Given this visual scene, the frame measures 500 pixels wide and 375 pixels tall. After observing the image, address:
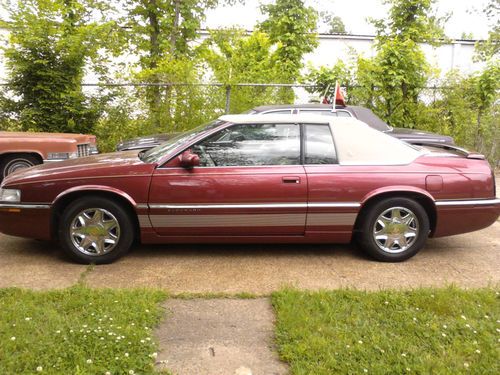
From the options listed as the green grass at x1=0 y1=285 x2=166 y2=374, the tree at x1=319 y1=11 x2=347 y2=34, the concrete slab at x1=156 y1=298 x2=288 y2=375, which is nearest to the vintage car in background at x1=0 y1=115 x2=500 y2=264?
the green grass at x1=0 y1=285 x2=166 y2=374

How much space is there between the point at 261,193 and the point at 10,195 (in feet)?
8.12

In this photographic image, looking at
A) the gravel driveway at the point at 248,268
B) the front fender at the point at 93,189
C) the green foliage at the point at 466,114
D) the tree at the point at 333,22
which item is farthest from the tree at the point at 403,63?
the tree at the point at 333,22

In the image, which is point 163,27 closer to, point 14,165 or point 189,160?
point 14,165

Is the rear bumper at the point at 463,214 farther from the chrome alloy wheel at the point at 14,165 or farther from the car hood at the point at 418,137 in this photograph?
the chrome alloy wheel at the point at 14,165

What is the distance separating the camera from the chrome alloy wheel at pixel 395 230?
441cm

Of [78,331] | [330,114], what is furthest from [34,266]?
[330,114]

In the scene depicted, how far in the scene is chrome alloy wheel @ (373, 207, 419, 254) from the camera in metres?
4.41

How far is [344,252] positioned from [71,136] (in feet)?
16.9

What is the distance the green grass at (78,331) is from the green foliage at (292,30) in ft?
34.5

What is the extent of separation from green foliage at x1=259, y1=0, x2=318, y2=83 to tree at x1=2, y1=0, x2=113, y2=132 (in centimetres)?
542

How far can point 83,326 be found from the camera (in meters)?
2.95

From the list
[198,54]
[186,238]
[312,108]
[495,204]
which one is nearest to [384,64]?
[312,108]

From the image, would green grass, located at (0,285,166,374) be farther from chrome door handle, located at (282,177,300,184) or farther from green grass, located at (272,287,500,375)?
chrome door handle, located at (282,177,300,184)

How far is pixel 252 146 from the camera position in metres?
4.39
